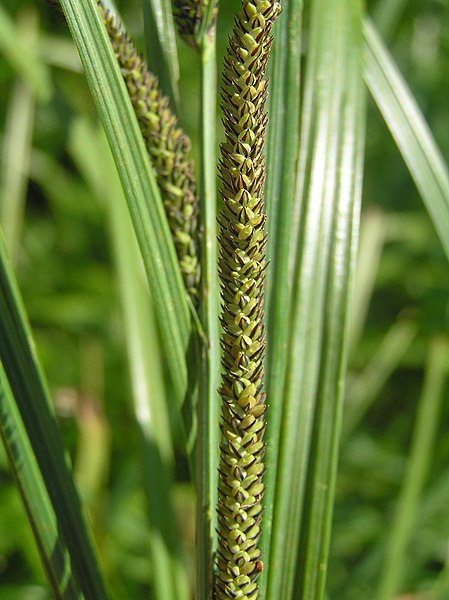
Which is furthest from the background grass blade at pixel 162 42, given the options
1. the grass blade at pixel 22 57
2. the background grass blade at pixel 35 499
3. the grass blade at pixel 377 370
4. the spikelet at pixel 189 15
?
the grass blade at pixel 377 370

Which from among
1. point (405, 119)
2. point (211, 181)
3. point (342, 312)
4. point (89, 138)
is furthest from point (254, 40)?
point (89, 138)

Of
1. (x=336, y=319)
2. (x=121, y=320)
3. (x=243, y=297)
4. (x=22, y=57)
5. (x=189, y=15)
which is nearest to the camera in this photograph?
(x=243, y=297)

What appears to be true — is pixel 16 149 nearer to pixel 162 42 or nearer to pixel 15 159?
pixel 15 159

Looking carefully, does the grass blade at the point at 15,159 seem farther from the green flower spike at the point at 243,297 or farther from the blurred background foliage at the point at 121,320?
the green flower spike at the point at 243,297

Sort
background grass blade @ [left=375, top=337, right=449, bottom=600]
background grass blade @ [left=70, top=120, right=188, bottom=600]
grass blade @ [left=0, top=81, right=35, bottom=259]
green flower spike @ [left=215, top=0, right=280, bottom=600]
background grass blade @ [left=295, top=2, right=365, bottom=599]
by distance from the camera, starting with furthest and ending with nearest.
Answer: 1. grass blade @ [left=0, top=81, right=35, bottom=259]
2. background grass blade @ [left=375, top=337, right=449, bottom=600]
3. background grass blade @ [left=70, top=120, right=188, bottom=600]
4. background grass blade @ [left=295, top=2, right=365, bottom=599]
5. green flower spike @ [left=215, top=0, right=280, bottom=600]

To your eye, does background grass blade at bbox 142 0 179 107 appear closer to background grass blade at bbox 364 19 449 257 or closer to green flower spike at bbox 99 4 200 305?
green flower spike at bbox 99 4 200 305

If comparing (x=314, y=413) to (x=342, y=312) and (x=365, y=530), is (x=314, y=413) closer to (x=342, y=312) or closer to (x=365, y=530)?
(x=342, y=312)

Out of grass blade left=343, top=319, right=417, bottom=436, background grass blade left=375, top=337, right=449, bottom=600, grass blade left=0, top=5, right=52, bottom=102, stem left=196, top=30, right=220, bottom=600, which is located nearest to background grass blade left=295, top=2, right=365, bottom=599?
stem left=196, top=30, right=220, bottom=600

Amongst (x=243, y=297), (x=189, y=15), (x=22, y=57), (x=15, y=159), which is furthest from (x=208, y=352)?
(x=15, y=159)
